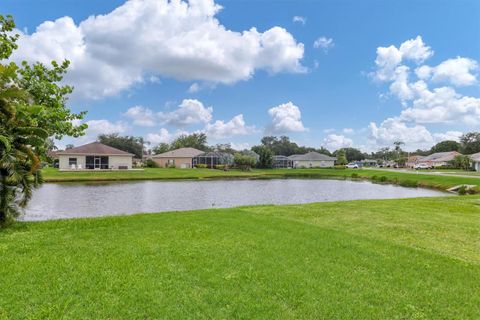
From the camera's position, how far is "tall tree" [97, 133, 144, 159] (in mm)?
67481

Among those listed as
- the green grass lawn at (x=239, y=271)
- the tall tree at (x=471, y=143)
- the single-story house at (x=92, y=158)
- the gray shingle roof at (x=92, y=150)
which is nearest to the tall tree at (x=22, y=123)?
the green grass lawn at (x=239, y=271)

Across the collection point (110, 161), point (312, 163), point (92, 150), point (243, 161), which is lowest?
point (312, 163)

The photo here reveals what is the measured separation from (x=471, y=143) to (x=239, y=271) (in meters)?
98.3

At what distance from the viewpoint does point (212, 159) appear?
5809cm

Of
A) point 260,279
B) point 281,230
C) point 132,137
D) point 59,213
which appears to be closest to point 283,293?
point 260,279

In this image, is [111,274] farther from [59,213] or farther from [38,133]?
[59,213]

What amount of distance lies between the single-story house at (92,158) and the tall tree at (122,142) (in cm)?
1993

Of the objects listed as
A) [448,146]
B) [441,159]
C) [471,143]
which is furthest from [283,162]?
[448,146]

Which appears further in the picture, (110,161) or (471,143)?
(471,143)

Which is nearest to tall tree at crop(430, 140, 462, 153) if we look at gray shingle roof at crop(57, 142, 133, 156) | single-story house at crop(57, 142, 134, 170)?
single-story house at crop(57, 142, 134, 170)

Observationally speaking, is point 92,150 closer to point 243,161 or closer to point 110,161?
point 110,161

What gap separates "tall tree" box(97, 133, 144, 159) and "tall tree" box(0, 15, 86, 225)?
6074 centimetres

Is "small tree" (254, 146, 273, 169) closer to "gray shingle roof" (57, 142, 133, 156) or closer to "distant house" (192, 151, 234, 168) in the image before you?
"distant house" (192, 151, 234, 168)

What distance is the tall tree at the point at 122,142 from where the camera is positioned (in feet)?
221
